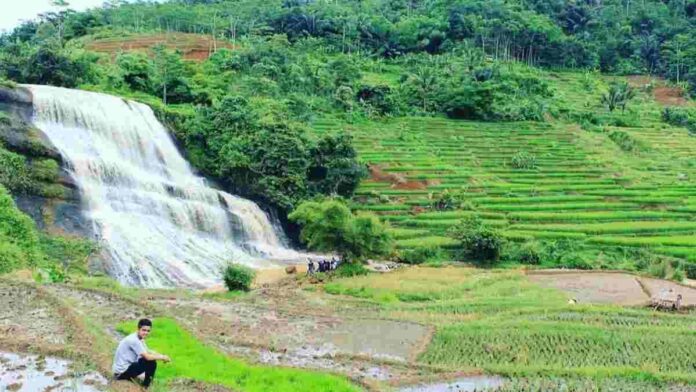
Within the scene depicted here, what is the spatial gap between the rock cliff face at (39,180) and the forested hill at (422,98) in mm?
385

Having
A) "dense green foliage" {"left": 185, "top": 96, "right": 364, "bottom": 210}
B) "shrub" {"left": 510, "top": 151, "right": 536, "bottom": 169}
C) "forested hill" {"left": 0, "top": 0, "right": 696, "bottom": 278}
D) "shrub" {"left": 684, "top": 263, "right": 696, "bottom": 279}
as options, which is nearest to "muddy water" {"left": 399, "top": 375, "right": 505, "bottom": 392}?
"forested hill" {"left": 0, "top": 0, "right": 696, "bottom": 278}

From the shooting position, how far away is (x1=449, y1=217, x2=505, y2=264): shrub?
32188 mm

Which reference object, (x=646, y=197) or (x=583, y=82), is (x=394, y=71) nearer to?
(x=583, y=82)

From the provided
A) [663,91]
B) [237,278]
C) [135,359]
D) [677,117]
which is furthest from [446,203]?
[663,91]

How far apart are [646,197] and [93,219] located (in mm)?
31011

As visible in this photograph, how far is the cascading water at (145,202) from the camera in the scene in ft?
85.9

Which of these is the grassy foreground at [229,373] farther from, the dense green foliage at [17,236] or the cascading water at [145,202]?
the cascading water at [145,202]

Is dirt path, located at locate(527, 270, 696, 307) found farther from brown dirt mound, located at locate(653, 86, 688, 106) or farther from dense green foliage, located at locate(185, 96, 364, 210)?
brown dirt mound, located at locate(653, 86, 688, 106)

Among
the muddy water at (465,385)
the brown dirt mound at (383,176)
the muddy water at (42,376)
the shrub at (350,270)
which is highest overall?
Answer: the muddy water at (42,376)

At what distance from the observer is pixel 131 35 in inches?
2785

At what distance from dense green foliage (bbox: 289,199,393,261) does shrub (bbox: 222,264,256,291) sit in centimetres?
588

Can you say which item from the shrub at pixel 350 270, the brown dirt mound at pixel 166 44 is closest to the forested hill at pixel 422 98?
the brown dirt mound at pixel 166 44

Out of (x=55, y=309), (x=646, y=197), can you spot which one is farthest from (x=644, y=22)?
(x=55, y=309)

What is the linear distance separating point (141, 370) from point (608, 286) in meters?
20.6
